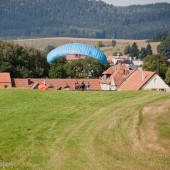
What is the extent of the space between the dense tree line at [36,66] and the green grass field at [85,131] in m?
53.1

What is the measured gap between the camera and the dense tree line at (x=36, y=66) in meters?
78.9

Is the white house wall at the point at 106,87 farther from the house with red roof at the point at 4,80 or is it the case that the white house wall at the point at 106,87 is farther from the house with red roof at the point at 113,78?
the house with red roof at the point at 4,80

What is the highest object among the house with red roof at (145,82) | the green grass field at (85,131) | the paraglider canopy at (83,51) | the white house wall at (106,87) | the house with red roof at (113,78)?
the paraglider canopy at (83,51)

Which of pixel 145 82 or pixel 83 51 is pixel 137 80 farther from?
pixel 83 51

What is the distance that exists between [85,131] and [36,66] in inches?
2642

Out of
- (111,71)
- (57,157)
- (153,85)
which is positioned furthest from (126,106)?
(111,71)

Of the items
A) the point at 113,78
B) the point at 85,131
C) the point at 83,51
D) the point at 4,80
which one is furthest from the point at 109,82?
the point at 85,131

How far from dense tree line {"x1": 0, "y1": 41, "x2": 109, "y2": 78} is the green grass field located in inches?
2089

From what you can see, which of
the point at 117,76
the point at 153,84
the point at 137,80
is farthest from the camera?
the point at 117,76

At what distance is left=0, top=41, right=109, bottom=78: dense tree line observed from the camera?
78.9 metres

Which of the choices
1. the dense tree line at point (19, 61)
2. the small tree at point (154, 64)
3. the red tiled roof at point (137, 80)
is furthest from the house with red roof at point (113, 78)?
the dense tree line at point (19, 61)

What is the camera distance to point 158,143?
16234 millimetres

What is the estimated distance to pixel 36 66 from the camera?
3319 inches

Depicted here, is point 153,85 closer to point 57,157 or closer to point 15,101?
point 15,101
